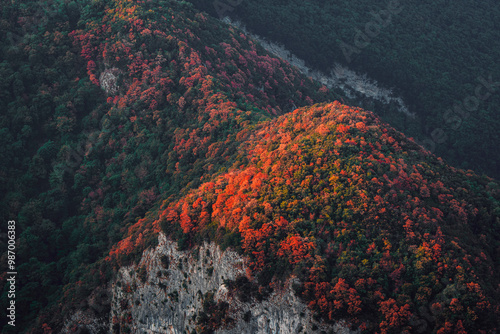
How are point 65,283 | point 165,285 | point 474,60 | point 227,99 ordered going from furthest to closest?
point 474,60 → point 227,99 → point 65,283 → point 165,285

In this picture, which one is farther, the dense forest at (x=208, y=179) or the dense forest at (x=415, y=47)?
the dense forest at (x=415, y=47)

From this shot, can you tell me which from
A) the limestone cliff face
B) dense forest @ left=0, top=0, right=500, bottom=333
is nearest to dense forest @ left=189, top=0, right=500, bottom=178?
dense forest @ left=0, top=0, right=500, bottom=333

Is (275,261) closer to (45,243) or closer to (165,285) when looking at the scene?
(165,285)

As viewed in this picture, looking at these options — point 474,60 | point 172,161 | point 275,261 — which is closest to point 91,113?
point 172,161

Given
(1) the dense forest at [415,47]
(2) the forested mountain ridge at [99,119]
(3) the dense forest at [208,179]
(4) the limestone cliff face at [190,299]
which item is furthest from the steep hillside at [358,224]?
(1) the dense forest at [415,47]

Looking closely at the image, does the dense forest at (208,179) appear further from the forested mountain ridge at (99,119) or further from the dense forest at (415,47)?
the dense forest at (415,47)
